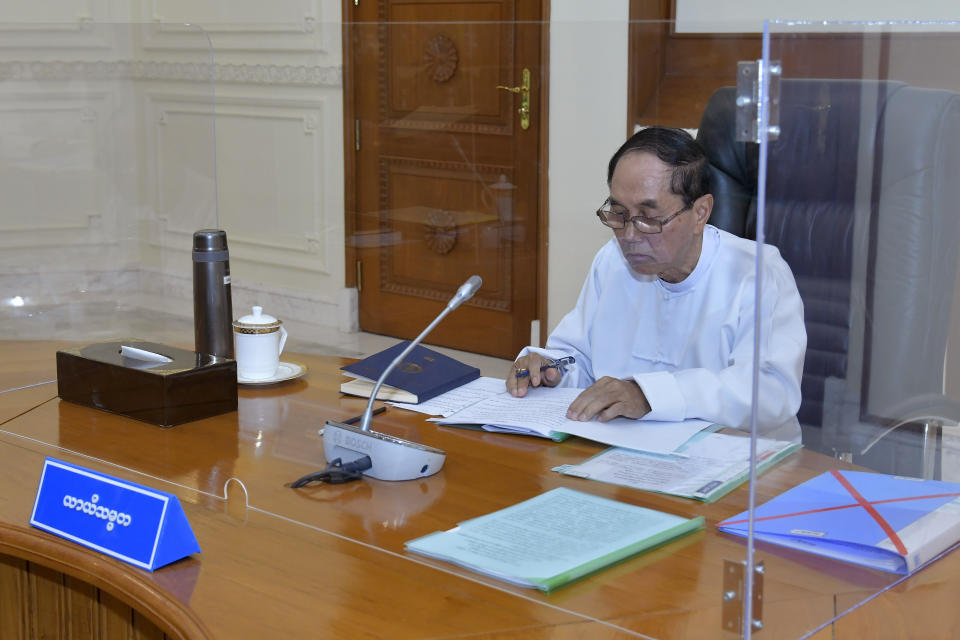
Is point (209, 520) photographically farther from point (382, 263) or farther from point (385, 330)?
point (382, 263)

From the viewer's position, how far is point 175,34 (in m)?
2.53

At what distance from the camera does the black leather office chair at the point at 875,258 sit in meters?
1.04

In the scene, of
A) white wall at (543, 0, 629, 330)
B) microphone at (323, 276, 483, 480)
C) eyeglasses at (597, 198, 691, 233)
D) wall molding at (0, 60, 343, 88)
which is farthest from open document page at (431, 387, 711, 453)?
wall molding at (0, 60, 343, 88)

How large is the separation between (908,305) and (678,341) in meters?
0.95

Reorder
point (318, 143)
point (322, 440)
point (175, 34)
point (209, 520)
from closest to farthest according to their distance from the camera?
point (209, 520) < point (322, 440) < point (175, 34) < point (318, 143)

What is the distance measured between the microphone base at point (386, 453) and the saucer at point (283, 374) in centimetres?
48

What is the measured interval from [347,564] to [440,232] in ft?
5.37

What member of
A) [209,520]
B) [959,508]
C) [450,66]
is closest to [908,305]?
[959,508]

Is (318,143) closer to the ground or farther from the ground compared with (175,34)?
closer to the ground

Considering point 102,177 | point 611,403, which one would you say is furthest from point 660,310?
point 102,177

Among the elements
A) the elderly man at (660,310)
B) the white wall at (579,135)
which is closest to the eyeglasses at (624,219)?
the elderly man at (660,310)

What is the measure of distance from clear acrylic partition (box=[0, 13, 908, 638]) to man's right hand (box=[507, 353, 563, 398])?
0.18 meters

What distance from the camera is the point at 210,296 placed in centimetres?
195

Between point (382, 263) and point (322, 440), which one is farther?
point (382, 263)
